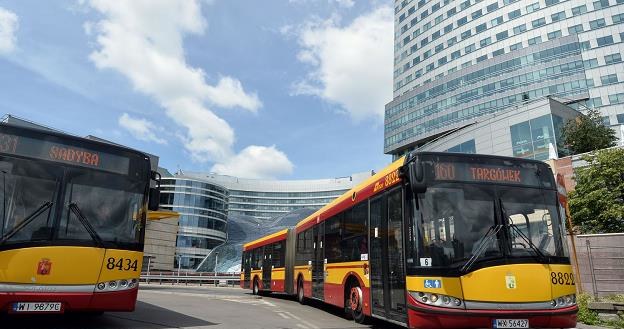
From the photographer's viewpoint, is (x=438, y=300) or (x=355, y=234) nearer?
(x=438, y=300)

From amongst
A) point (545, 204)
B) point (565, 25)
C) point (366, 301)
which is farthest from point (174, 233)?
point (565, 25)

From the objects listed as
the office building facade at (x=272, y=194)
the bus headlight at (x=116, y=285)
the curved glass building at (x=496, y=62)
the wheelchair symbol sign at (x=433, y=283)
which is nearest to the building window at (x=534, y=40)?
the curved glass building at (x=496, y=62)

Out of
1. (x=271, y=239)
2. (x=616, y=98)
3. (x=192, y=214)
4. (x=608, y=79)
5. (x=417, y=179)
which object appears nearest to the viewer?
(x=417, y=179)

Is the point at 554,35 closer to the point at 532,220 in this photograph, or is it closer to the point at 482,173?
the point at 482,173

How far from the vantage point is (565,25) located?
Answer: 72375 mm

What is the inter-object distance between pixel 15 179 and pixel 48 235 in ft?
3.52

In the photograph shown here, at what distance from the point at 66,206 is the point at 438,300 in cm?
622

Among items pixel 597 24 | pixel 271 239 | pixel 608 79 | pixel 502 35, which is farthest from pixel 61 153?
pixel 502 35

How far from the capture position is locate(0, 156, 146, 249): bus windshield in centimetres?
696

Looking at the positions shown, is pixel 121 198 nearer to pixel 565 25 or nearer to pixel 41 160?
pixel 41 160

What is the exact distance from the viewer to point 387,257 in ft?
26.8

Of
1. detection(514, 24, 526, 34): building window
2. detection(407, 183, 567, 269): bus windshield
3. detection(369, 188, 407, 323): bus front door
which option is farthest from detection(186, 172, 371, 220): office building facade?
detection(407, 183, 567, 269): bus windshield

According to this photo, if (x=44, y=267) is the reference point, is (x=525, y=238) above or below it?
above

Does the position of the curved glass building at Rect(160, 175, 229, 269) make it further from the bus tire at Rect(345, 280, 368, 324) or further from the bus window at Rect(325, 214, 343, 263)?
the bus tire at Rect(345, 280, 368, 324)
